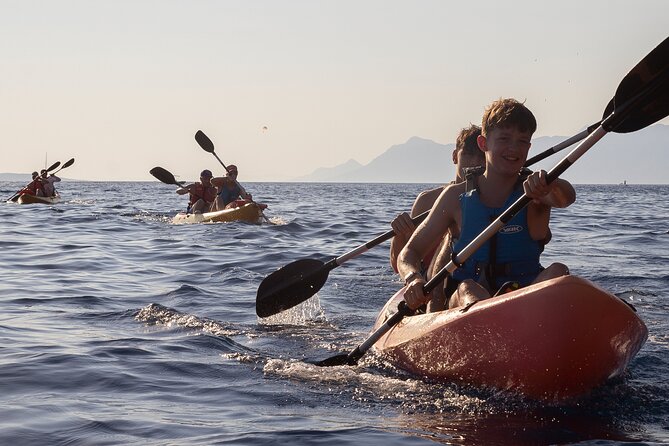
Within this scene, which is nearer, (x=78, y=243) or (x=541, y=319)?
(x=541, y=319)

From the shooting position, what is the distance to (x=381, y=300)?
909 centimetres

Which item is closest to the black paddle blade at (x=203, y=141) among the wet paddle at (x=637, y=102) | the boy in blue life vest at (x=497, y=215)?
the boy in blue life vest at (x=497, y=215)

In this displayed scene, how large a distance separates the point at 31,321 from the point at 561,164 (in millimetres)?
4585

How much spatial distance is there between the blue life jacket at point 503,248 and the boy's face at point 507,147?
7.3 inches

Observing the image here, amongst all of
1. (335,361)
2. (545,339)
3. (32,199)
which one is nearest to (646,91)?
(545,339)

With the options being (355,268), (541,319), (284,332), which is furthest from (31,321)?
(355,268)

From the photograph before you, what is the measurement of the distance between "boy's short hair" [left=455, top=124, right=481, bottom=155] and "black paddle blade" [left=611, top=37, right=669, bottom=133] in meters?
1.92

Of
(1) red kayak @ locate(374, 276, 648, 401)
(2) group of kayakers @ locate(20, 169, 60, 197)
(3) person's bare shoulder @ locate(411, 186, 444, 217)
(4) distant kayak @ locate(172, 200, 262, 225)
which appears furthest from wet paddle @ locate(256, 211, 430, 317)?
(2) group of kayakers @ locate(20, 169, 60, 197)

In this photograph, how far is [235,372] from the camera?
565 centimetres

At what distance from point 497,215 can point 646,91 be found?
1.18 metres

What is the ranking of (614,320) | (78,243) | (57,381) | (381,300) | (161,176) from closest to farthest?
(614,320), (57,381), (381,300), (78,243), (161,176)

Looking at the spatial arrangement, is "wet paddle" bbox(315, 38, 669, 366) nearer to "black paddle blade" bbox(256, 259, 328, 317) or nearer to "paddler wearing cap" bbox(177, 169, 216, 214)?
"black paddle blade" bbox(256, 259, 328, 317)

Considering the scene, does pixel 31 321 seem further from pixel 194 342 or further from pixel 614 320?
pixel 614 320

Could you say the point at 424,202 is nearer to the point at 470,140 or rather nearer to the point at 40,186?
the point at 470,140
